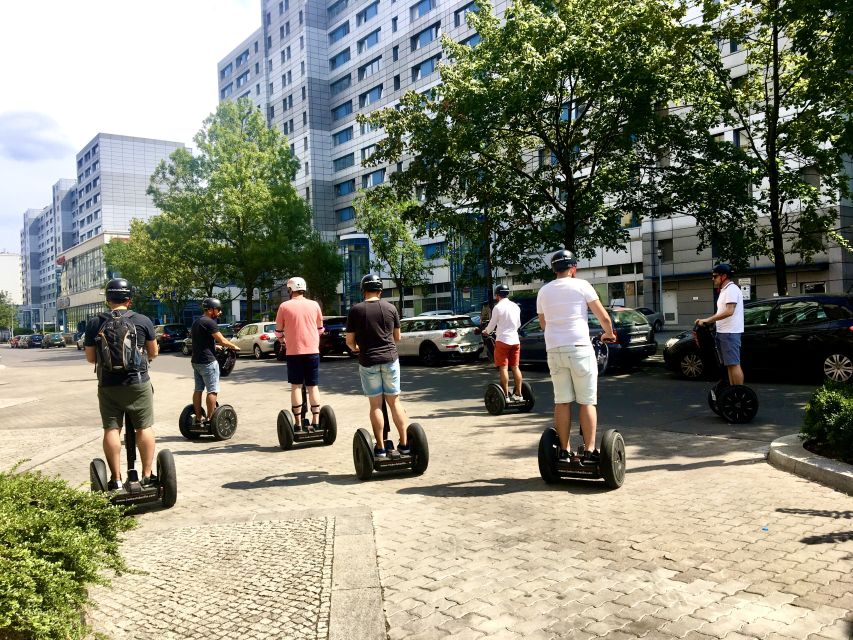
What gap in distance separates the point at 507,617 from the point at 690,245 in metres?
37.3

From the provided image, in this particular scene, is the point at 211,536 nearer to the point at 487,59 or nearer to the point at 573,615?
the point at 573,615

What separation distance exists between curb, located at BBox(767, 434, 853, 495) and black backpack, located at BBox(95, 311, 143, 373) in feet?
18.3

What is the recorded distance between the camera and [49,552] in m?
2.87

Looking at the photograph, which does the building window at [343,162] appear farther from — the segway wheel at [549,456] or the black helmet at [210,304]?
the segway wheel at [549,456]

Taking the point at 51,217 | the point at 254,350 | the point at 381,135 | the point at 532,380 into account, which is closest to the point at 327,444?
the point at 532,380

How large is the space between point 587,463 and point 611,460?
22 cm

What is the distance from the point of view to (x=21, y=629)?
2.46 meters

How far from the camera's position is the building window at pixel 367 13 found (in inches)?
2245

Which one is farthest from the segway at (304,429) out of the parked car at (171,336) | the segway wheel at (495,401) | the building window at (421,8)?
the building window at (421,8)

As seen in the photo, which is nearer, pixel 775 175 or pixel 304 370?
pixel 304 370

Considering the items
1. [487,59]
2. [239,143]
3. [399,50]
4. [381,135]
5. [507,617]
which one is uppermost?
[399,50]

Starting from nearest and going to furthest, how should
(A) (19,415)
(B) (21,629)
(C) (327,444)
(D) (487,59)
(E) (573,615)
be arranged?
(B) (21,629), (E) (573,615), (C) (327,444), (A) (19,415), (D) (487,59)

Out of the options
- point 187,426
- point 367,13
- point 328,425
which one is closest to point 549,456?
point 328,425

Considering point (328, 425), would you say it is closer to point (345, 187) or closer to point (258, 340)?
point (258, 340)
